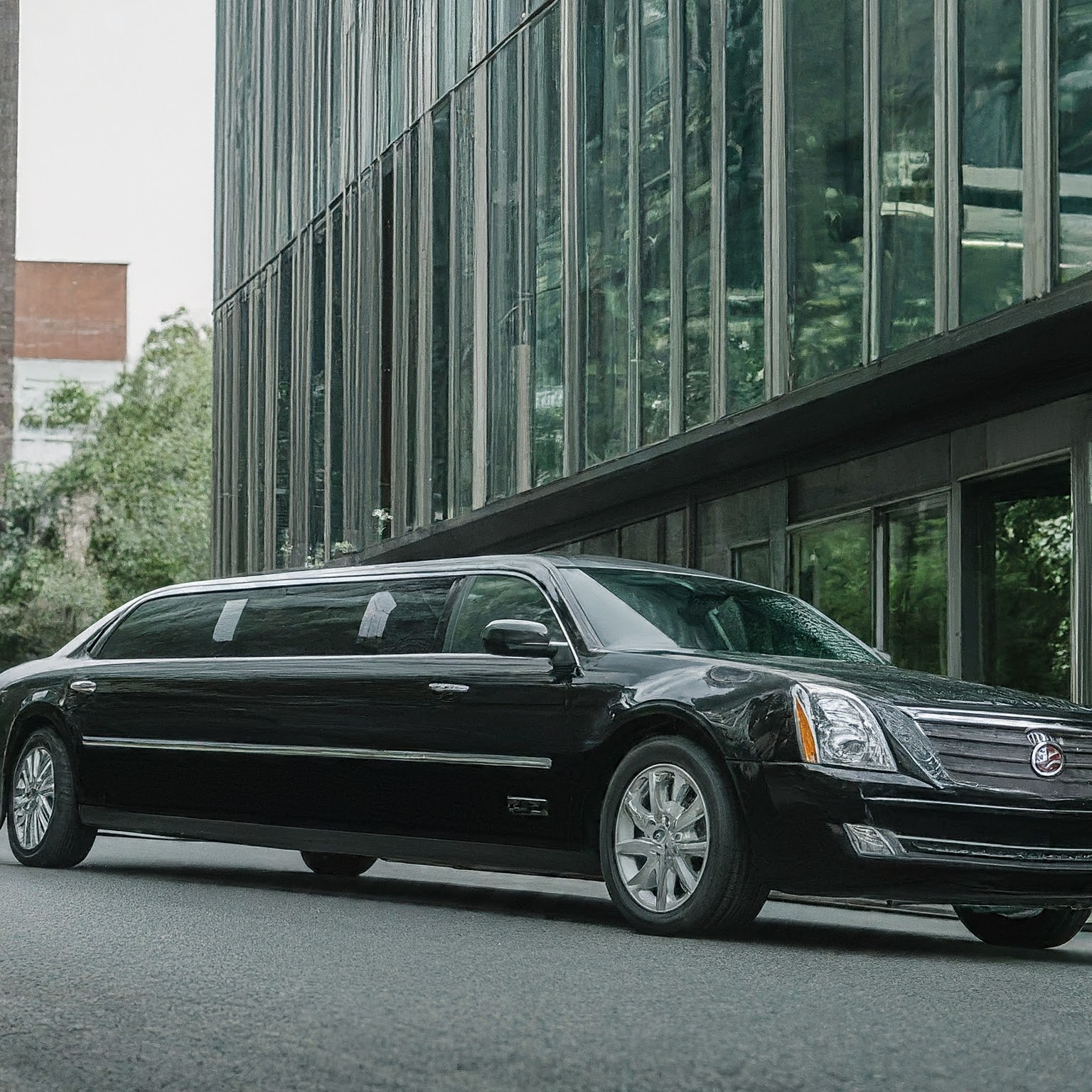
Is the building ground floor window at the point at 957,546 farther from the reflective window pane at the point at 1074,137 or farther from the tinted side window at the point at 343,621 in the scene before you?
the tinted side window at the point at 343,621

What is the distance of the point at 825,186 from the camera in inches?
632

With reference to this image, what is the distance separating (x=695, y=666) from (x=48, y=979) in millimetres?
2827

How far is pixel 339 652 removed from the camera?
9.48 meters

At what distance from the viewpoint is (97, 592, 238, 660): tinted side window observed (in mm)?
10516

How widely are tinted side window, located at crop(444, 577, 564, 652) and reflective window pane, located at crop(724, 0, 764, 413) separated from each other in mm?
8213

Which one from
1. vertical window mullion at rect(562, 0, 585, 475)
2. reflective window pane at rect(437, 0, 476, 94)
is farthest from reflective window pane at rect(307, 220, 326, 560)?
vertical window mullion at rect(562, 0, 585, 475)

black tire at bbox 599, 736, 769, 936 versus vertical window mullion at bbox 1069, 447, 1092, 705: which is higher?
vertical window mullion at bbox 1069, 447, 1092, 705

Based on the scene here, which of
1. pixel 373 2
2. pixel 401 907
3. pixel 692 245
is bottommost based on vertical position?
pixel 401 907

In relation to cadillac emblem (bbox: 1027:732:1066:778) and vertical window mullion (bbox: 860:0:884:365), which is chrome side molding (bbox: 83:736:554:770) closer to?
cadillac emblem (bbox: 1027:732:1066:778)

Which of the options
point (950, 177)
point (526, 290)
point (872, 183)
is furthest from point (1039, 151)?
point (526, 290)

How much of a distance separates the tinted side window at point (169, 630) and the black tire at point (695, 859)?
11.0 feet

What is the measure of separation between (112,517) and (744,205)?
51470 mm

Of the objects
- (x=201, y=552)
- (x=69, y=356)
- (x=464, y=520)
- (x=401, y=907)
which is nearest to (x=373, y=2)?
(x=464, y=520)

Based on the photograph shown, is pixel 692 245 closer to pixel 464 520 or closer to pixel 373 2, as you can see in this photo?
pixel 464 520
